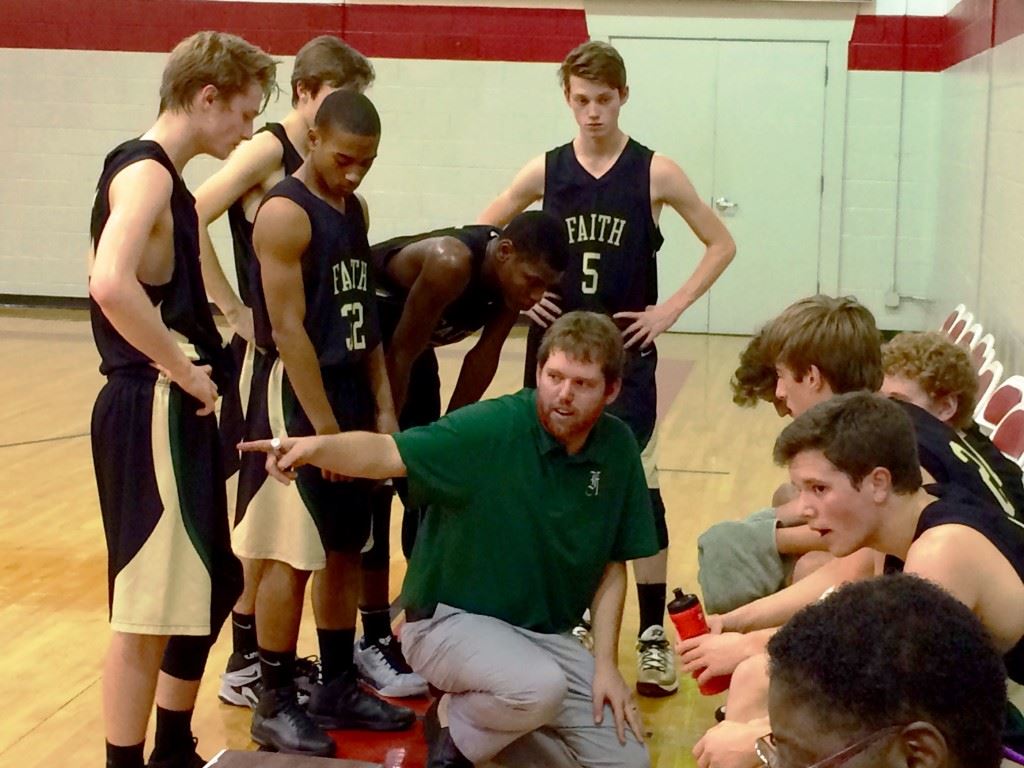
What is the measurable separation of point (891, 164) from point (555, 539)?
8.78 metres

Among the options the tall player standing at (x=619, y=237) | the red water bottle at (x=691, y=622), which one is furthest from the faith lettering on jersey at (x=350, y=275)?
the red water bottle at (x=691, y=622)

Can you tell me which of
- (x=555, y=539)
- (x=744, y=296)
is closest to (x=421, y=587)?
(x=555, y=539)

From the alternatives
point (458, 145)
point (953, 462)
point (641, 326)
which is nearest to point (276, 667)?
point (641, 326)

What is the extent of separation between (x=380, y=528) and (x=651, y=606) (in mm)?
933

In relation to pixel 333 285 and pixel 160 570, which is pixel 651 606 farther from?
pixel 160 570

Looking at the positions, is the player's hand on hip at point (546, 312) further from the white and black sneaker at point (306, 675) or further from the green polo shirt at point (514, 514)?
the white and black sneaker at point (306, 675)

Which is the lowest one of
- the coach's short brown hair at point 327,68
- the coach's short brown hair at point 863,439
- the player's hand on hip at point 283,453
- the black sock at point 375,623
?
the black sock at point 375,623

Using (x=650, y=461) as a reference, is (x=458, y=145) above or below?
above

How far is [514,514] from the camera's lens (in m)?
3.29

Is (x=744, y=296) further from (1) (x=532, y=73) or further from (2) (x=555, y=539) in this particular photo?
(2) (x=555, y=539)

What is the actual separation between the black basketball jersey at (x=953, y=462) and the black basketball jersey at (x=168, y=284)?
158cm

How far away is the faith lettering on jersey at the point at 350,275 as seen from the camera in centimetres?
351

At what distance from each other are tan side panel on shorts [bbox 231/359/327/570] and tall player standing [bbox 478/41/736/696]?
37.8 inches

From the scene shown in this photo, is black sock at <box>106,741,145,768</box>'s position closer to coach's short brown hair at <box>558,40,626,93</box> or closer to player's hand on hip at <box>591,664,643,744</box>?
player's hand on hip at <box>591,664,643,744</box>
